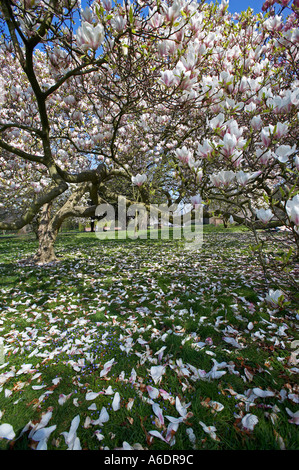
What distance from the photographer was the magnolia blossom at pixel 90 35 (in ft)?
5.81

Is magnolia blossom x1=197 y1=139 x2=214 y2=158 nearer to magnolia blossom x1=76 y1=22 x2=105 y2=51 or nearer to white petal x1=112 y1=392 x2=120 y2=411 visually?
magnolia blossom x1=76 y1=22 x2=105 y2=51

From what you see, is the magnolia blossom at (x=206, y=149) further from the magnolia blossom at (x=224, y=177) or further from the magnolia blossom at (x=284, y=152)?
the magnolia blossom at (x=284, y=152)

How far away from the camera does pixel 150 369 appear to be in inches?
93.4

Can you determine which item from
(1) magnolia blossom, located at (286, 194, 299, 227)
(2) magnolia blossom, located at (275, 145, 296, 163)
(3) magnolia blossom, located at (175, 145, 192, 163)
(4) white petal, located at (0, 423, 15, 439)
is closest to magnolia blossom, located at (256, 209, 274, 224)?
(1) magnolia blossom, located at (286, 194, 299, 227)

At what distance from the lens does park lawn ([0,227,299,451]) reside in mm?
1676

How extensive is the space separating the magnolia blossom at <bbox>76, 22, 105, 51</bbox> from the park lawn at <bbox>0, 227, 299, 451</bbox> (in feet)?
7.41

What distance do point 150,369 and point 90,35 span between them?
3263mm

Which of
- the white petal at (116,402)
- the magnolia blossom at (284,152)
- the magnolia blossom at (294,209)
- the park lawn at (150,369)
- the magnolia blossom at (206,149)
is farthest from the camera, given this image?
the white petal at (116,402)

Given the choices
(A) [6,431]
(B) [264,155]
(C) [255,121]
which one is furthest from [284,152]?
(A) [6,431]

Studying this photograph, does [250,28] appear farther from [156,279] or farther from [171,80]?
[156,279]

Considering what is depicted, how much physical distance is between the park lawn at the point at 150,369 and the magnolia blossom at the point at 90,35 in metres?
2.26

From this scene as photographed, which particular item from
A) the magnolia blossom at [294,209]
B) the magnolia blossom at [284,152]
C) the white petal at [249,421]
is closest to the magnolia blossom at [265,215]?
the magnolia blossom at [294,209]
